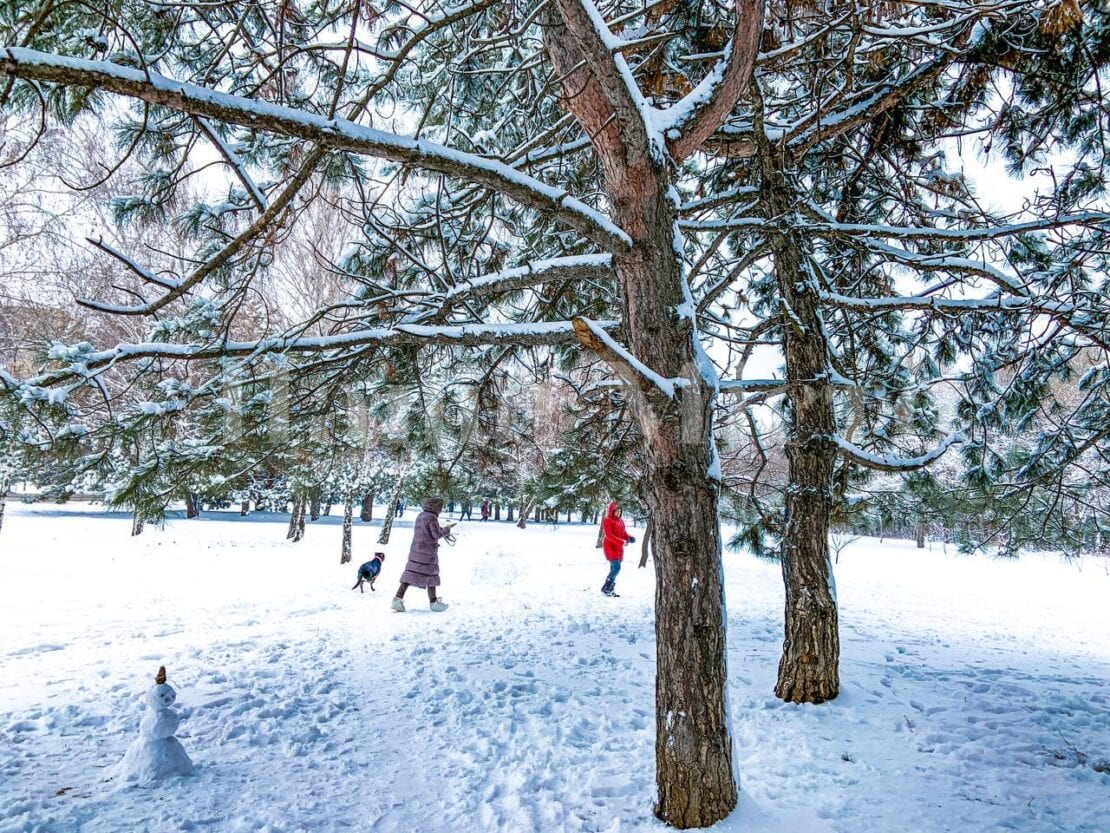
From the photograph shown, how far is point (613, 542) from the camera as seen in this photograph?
9.77 meters

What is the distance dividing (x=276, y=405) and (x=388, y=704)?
2363mm

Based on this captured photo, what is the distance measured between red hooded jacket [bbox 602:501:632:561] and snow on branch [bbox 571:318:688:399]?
7.48m

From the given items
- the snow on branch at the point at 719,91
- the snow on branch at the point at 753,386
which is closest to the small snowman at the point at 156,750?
the snow on branch at the point at 753,386

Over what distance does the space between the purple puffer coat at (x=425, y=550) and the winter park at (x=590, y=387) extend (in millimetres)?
946

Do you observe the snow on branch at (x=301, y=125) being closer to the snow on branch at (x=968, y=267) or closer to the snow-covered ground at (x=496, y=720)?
the snow on branch at (x=968, y=267)

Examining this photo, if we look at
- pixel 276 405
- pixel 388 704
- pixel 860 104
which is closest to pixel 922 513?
pixel 860 104

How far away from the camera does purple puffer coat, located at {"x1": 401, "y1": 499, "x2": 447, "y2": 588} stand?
25.4 feet

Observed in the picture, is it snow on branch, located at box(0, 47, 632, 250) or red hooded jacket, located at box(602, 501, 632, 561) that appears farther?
red hooded jacket, located at box(602, 501, 632, 561)

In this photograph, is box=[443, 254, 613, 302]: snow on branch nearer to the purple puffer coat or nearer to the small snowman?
the small snowman

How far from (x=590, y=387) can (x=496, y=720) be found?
2.64 m

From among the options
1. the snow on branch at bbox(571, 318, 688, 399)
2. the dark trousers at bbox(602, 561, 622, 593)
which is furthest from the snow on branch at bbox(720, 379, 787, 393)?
the dark trousers at bbox(602, 561, 622, 593)

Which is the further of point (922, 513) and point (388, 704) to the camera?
point (922, 513)

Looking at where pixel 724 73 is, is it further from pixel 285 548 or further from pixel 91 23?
pixel 285 548

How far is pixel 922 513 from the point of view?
17.4 feet
